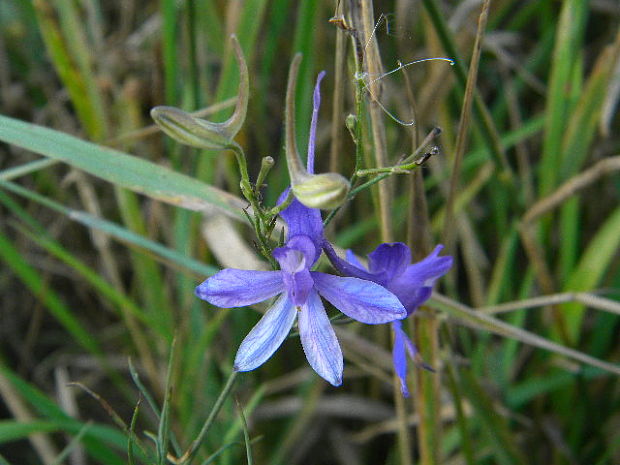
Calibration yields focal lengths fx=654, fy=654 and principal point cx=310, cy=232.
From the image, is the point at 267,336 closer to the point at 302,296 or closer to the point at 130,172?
the point at 302,296

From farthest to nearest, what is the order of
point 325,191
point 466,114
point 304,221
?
1. point 466,114
2. point 304,221
3. point 325,191

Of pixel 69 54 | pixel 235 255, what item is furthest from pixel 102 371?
pixel 69 54

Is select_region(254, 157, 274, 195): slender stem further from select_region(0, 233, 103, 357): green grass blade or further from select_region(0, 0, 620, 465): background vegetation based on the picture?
select_region(0, 233, 103, 357): green grass blade

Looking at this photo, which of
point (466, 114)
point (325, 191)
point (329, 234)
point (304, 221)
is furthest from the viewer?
point (329, 234)

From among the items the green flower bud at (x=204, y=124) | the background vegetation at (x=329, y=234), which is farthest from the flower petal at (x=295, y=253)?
the background vegetation at (x=329, y=234)

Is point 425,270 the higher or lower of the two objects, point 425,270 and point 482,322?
the higher

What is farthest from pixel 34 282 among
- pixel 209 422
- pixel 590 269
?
pixel 590 269

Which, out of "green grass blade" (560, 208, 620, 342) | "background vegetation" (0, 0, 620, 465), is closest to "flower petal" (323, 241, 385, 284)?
"background vegetation" (0, 0, 620, 465)

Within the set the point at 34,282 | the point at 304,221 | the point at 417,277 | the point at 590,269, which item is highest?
the point at 304,221
